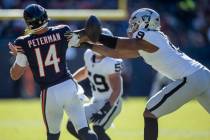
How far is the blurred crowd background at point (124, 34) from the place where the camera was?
1403 centimetres

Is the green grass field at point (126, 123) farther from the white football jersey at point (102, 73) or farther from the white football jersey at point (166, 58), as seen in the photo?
the white football jersey at point (166, 58)

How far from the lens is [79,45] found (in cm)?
677

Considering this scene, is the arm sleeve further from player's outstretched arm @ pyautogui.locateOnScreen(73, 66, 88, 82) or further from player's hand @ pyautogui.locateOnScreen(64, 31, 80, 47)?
player's outstretched arm @ pyautogui.locateOnScreen(73, 66, 88, 82)

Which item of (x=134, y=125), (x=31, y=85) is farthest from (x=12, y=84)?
(x=134, y=125)

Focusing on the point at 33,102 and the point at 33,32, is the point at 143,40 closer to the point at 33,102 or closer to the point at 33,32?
the point at 33,32

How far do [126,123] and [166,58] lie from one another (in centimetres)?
451

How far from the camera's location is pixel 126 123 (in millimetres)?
10961

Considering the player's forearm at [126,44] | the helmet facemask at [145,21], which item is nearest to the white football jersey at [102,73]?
the helmet facemask at [145,21]

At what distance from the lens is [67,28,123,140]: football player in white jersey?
7562 millimetres

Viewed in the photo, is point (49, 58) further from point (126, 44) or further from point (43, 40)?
point (126, 44)

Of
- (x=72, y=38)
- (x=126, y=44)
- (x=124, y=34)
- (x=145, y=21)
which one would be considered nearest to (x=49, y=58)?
(x=72, y=38)

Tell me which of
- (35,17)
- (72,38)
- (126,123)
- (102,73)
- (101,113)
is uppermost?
(35,17)

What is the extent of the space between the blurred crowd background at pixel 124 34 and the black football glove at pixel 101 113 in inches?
234

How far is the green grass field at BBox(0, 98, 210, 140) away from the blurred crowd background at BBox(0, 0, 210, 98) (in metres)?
0.55
